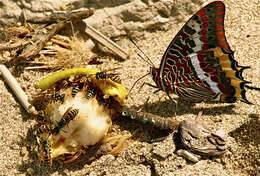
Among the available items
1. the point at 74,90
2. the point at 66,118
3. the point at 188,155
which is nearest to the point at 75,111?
the point at 66,118

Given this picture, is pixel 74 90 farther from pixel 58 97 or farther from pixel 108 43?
pixel 108 43

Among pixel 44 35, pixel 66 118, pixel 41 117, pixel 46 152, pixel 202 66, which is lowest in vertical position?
pixel 46 152

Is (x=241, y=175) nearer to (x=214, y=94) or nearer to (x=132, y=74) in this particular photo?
(x=214, y=94)

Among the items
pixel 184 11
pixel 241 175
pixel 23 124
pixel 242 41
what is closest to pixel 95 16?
pixel 184 11

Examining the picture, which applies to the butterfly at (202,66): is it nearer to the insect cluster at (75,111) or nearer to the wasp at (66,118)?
the insect cluster at (75,111)

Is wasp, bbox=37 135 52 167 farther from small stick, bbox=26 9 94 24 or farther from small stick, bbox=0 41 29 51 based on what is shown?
small stick, bbox=26 9 94 24

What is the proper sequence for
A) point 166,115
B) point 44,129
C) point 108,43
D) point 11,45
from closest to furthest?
point 44,129, point 166,115, point 11,45, point 108,43

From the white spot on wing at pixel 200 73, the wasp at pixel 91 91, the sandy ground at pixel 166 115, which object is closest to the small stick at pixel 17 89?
the sandy ground at pixel 166 115

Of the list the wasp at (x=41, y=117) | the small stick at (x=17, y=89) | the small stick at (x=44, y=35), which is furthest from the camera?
the small stick at (x=44, y=35)
